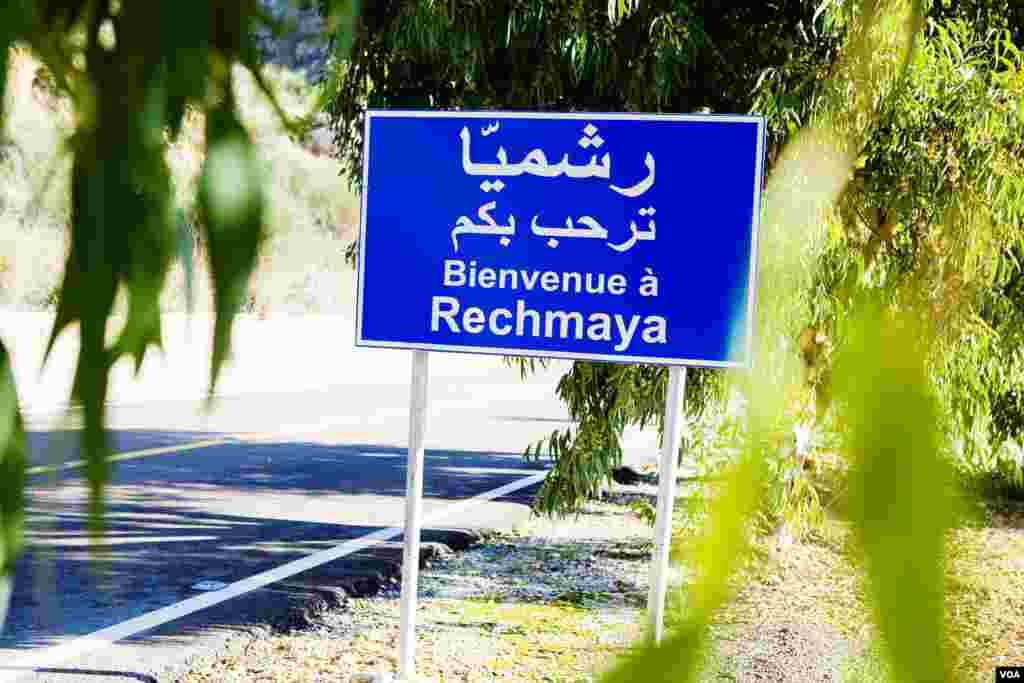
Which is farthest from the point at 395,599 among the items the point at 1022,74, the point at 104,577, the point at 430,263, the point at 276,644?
the point at 104,577

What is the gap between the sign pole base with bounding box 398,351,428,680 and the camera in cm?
536

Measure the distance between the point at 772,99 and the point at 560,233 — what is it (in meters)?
1.76

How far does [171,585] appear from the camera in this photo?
727 centimetres

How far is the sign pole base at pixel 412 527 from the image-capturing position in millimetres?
5355

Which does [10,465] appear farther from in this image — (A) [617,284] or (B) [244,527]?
(B) [244,527]

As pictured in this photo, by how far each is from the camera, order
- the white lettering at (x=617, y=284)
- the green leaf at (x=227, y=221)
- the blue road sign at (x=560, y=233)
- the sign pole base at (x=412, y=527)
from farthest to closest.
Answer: the sign pole base at (x=412, y=527) < the white lettering at (x=617, y=284) < the blue road sign at (x=560, y=233) < the green leaf at (x=227, y=221)

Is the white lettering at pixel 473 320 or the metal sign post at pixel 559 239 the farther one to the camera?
the white lettering at pixel 473 320

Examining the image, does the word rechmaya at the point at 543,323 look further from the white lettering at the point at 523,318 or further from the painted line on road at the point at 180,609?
the painted line on road at the point at 180,609

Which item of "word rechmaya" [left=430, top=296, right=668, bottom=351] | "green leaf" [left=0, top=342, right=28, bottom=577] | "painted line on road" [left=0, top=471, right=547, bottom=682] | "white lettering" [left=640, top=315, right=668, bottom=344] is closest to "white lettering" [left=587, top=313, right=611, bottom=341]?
"word rechmaya" [left=430, top=296, right=668, bottom=351]

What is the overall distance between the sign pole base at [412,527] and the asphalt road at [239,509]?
1046 millimetres

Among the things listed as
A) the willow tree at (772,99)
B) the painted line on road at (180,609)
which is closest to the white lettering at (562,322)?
the willow tree at (772,99)

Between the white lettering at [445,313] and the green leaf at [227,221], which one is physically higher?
the white lettering at [445,313]

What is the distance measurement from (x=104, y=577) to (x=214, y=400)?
10 centimetres

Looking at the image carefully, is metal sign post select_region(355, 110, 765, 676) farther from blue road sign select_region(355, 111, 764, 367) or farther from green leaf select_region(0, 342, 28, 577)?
green leaf select_region(0, 342, 28, 577)
